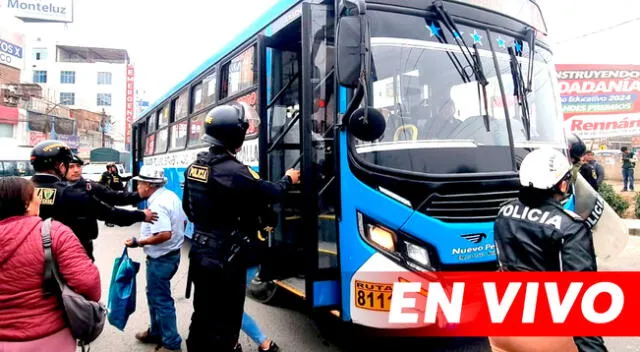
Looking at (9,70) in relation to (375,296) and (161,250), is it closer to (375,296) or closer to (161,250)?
(161,250)

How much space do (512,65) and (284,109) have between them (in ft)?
7.08

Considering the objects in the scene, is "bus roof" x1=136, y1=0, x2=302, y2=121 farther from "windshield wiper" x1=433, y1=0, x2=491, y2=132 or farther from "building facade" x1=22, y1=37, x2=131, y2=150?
"building facade" x1=22, y1=37, x2=131, y2=150

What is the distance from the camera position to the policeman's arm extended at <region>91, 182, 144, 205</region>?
4085mm

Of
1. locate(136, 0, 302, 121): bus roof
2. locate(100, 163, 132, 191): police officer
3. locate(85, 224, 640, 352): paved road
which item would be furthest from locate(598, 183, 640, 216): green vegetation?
locate(100, 163, 132, 191): police officer

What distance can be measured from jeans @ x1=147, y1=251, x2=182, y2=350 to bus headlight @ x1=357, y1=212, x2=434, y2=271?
71.0 inches

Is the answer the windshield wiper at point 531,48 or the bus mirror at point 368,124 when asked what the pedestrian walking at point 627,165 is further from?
the bus mirror at point 368,124

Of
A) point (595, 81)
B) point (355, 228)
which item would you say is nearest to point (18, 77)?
point (595, 81)

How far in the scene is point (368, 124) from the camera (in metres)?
3.17

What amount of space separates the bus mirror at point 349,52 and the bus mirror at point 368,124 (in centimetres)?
21

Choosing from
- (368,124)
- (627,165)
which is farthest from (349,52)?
(627,165)

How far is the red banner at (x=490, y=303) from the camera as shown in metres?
2.67

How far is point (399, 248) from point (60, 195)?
8.00 ft

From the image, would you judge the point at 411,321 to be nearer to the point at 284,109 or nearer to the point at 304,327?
the point at 304,327

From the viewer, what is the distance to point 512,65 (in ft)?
12.4
